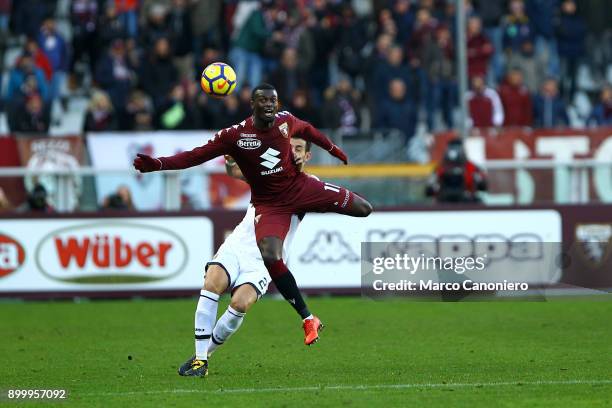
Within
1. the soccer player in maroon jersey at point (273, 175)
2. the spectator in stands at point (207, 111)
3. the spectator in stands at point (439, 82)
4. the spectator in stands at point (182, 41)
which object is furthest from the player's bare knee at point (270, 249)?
the spectator in stands at point (182, 41)

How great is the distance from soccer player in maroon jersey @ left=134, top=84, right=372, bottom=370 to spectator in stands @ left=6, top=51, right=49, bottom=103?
12.4 m

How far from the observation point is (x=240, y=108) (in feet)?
72.1

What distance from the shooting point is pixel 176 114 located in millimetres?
22078

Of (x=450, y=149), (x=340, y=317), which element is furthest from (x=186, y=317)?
(x=450, y=149)

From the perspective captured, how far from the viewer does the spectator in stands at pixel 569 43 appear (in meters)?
24.3

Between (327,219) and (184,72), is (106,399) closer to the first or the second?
(327,219)

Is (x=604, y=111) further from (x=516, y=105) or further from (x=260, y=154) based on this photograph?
(x=260, y=154)

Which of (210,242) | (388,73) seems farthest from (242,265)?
(388,73)

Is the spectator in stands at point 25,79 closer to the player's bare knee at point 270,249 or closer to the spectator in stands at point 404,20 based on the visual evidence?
the spectator in stands at point 404,20

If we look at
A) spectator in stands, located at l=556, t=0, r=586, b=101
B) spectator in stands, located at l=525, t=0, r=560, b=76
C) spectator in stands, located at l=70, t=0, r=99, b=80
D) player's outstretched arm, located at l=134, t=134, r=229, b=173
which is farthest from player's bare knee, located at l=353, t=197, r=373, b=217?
spectator in stands, located at l=556, t=0, r=586, b=101

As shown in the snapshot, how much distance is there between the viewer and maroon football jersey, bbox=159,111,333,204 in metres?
10.6

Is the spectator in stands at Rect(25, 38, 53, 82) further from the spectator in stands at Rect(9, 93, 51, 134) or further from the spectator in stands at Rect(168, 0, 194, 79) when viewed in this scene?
the spectator in stands at Rect(168, 0, 194, 79)

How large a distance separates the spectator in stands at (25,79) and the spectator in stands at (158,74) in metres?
1.82

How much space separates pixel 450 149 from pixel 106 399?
10.7 metres
